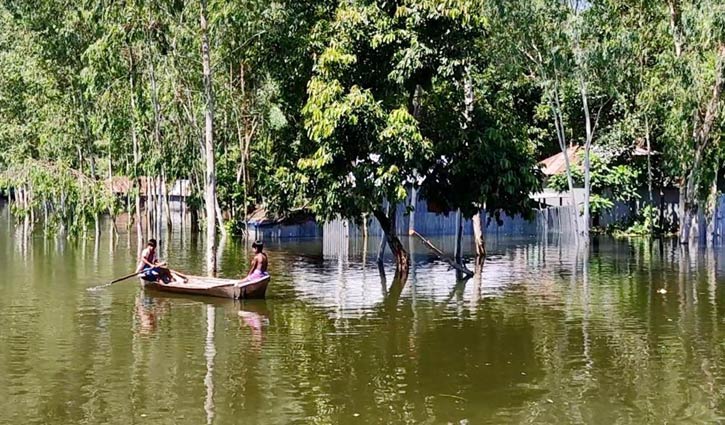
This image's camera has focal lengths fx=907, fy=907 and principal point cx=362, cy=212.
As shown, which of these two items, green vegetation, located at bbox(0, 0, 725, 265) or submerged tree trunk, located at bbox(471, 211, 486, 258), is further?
submerged tree trunk, located at bbox(471, 211, 486, 258)

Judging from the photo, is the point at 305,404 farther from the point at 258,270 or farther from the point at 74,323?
the point at 258,270

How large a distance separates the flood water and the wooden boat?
0.96 ft

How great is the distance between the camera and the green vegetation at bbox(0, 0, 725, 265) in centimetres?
2320

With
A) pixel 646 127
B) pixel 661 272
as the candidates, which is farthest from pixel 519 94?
pixel 661 272

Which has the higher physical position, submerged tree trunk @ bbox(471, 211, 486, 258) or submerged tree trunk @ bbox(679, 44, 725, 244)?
submerged tree trunk @ bbox(679, 44, 725, 244)

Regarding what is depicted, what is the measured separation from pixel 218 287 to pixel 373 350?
6.17m

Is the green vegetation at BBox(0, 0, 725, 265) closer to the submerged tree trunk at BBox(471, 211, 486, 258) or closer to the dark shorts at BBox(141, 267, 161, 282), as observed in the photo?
the submerged tree trunk at BBox(471, 211, 486, 258)

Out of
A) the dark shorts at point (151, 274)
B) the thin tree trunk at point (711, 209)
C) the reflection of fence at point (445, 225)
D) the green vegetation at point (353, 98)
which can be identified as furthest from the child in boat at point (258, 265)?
the thin tree trunk at point (711, 209)

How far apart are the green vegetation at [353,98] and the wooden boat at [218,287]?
6.77ft

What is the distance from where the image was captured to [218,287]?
19.9 meters

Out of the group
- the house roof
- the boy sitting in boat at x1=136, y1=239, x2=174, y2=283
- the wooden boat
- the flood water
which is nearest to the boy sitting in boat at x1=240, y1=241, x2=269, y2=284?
the wooden boat

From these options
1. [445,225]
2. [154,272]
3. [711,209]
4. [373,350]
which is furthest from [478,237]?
[373,350]

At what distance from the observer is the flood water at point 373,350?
1106cm

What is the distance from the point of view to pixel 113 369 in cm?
1320
